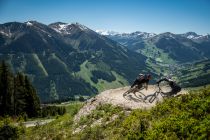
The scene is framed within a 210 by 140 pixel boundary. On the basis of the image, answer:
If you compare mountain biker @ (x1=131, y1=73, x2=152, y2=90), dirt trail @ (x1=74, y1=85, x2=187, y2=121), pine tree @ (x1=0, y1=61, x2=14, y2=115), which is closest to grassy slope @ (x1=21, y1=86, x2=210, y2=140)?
dirt trail @ (x1=74, y1=85, x2=187, y2=121)

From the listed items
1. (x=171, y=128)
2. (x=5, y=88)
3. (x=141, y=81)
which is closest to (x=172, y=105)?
(x=171, y=128)

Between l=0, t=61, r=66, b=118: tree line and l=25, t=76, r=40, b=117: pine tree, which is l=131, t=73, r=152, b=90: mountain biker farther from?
l=25, t=76, r=40, b=117: pine tree

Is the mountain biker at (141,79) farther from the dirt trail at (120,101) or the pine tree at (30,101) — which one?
the pine tree at (30,101)

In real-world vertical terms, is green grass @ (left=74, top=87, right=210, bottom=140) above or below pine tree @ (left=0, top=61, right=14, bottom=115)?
above

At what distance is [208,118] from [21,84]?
285 feet

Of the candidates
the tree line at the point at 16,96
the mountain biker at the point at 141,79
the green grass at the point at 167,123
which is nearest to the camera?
the green grass at the point at 167,123

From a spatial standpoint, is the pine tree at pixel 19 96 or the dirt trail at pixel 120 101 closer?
the dirt trail at pixel 120 101

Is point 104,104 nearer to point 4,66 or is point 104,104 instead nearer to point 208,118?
point 208,118

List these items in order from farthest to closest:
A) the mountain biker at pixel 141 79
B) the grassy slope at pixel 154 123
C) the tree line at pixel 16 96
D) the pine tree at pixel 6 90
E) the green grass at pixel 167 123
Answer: the tree line at pixel 16 96 → the pine tree at pixel 6 90 → the mountain biker at pixel 141 79 → the grassy slope at pixel 154 123 → the green grass at pixel 167 123

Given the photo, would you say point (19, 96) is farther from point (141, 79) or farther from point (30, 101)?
point (141, 79)

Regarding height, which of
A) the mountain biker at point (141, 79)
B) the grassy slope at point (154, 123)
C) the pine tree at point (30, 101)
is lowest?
the pine tree at point (30, 101)

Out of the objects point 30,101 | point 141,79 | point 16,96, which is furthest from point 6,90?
point 141,79

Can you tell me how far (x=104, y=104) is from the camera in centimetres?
3022

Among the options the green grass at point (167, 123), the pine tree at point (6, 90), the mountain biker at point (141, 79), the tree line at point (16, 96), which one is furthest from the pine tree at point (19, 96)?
the green grass at point (167, 123)
